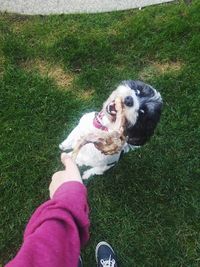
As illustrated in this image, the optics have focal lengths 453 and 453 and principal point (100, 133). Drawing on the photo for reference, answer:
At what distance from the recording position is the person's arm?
63.3 inches

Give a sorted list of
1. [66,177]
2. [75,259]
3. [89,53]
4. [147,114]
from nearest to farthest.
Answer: [75,259]
[66,177]
[147,114]
[89,53]

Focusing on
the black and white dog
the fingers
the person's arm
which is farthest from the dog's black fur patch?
→ the person's arm

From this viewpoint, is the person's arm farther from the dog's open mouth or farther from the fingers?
the dog's open mouth

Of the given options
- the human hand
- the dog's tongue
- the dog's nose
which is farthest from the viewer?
the dog's tongue

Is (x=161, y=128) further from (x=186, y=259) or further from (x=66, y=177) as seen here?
(x=66, y=177)

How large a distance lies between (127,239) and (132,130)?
88 centimetres

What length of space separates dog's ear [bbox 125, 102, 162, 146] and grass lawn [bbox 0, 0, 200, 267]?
0.68 meters

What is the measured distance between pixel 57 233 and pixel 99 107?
2.16 m

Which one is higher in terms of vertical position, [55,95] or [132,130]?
[132,130]

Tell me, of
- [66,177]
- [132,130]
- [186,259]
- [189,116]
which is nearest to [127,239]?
[186,259]

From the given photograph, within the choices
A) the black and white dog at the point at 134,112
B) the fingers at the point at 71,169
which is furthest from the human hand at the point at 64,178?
the black and white dog at the point at 134,112

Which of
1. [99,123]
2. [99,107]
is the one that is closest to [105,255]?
[99,123]

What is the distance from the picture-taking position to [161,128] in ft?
12.0

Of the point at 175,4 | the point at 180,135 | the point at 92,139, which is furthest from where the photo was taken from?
the point at 175,4
